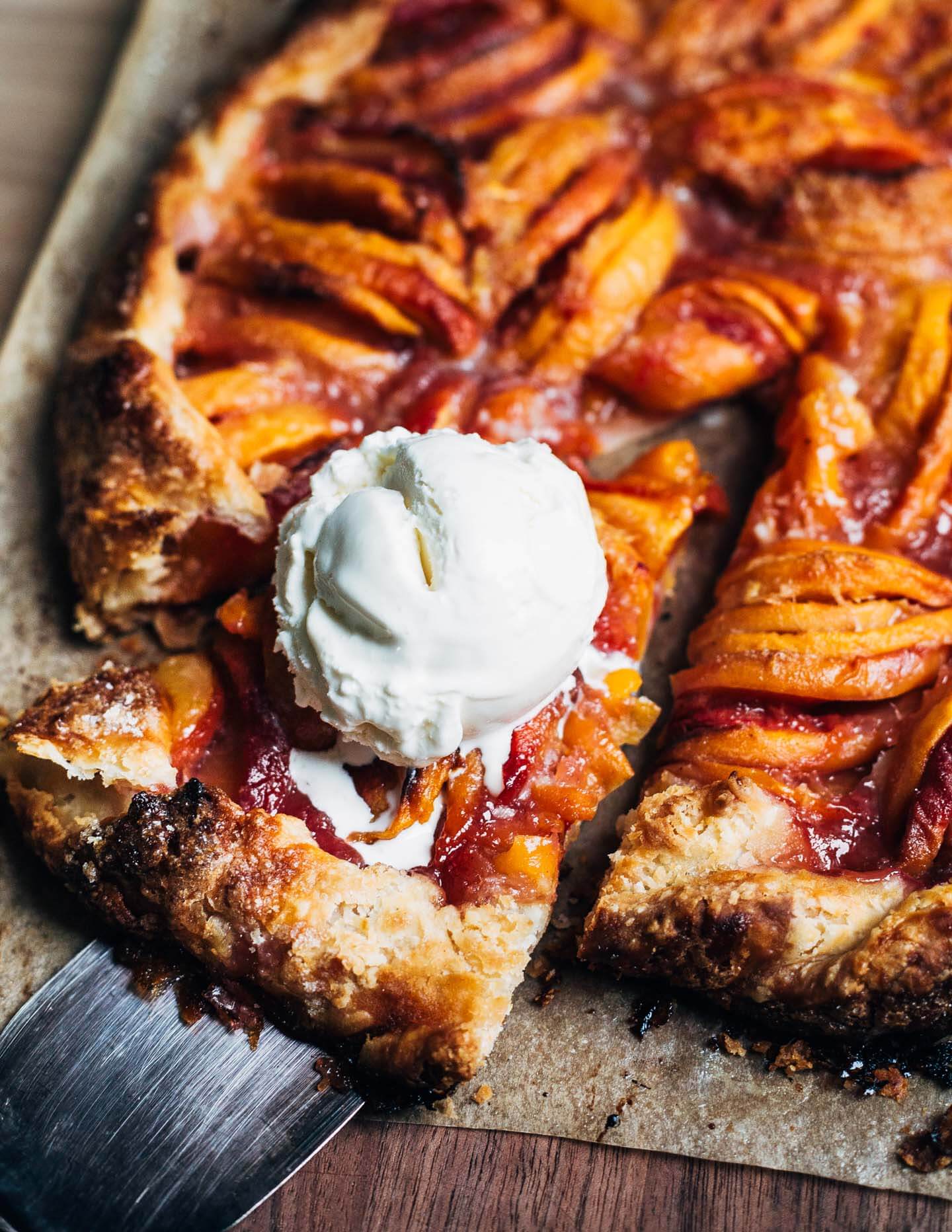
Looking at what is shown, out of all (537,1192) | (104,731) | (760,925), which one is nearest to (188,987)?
(104,731)

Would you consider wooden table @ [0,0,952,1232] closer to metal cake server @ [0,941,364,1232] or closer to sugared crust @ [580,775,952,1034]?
metal cake server @ [0,941,364,1232]

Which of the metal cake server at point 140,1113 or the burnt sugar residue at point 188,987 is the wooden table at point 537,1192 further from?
the burnt sugar residue at point 188,987

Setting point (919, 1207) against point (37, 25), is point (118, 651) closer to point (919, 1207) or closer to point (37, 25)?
point (919, 1207)

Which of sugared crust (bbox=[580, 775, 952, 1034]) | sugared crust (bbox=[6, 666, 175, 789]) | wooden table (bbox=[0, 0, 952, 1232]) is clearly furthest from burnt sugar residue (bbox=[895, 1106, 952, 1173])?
sugared crust (bbox=[6, 666, 175, 789])

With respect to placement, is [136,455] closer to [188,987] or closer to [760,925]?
[188,987]

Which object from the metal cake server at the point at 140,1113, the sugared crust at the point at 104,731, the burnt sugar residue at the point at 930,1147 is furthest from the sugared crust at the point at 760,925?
the sugared crust at the point at 104,731

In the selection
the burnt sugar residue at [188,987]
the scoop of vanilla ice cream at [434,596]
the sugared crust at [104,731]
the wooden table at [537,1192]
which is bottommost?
the wooden table at [537,1192]

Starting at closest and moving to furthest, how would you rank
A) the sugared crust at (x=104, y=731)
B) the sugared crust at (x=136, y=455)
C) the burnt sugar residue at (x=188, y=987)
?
the burnt sugar residue at (x=188, y=987) < the sugared crust at (x=104, y=731) < the sugared crust at (x=136, y=455)
